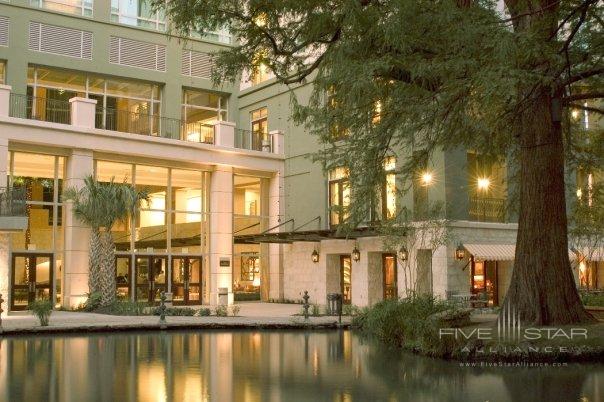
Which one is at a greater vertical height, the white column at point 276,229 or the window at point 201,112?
the window at point 201,112

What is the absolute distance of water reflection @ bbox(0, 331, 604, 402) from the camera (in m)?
9.75

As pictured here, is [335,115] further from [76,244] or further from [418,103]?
[76,244]

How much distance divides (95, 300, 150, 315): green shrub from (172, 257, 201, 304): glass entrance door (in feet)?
14.5

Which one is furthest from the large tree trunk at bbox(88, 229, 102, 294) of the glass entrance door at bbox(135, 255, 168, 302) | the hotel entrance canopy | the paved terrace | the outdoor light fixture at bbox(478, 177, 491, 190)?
the outdoor light fixture at bbox(478, 177, 491, 190)

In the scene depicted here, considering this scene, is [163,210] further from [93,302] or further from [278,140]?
[278,140]

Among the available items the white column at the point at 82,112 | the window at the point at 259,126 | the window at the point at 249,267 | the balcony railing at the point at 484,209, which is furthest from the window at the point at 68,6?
the balcony railing at the point at 484,209

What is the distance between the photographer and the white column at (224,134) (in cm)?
3281

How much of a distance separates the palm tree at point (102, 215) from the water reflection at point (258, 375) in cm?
1056

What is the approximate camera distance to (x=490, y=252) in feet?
86.1

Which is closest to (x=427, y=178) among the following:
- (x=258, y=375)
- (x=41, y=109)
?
(x=41, y=109)

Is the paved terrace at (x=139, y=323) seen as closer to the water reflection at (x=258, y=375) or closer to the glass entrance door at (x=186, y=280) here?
the water reflection at (x=258, y=375)

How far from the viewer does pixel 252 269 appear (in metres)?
34.5

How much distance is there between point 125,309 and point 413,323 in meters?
13.1

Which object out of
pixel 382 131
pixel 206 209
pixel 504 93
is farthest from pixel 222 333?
pixel 206 209
